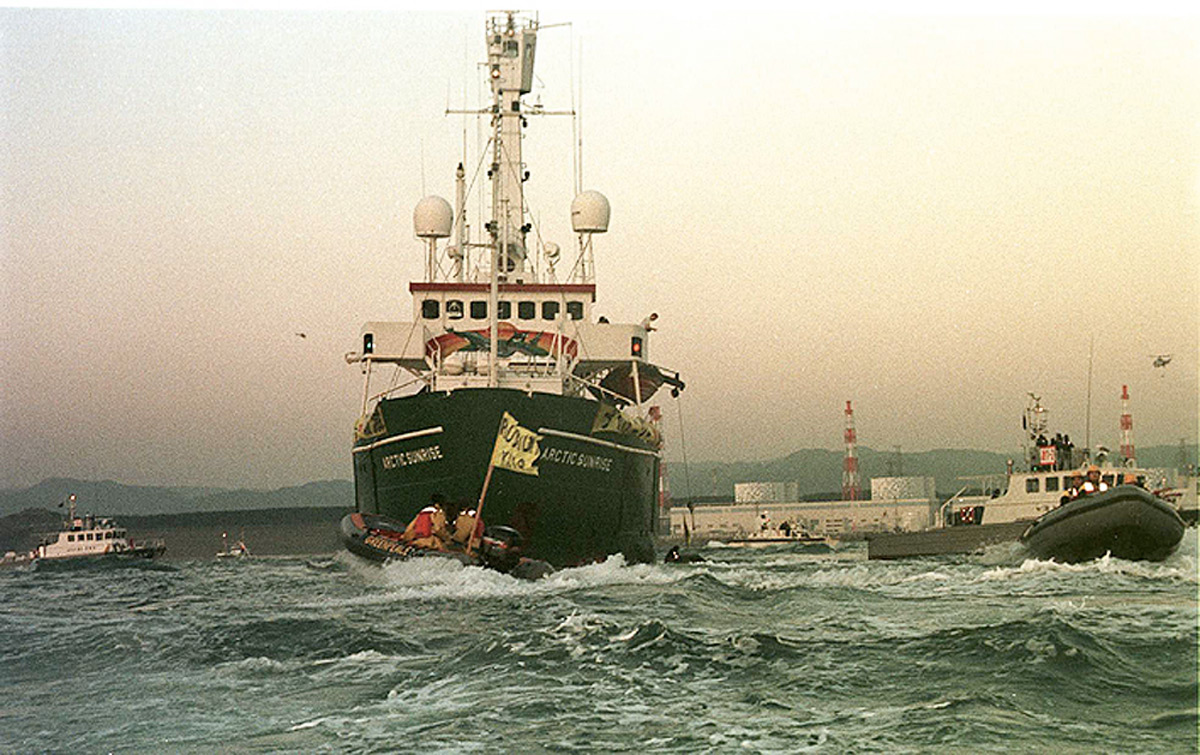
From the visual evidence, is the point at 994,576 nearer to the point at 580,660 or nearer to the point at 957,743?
the point at 580,660

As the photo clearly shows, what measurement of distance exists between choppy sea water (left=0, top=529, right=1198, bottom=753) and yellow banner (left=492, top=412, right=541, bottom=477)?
109 inches

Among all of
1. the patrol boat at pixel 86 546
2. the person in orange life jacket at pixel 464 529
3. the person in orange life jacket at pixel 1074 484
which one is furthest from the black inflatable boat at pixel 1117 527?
the patrol boat at pixel 86 546

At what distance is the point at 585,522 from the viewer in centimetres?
2267

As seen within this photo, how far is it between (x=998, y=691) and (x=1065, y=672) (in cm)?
104

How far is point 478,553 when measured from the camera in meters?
19.5

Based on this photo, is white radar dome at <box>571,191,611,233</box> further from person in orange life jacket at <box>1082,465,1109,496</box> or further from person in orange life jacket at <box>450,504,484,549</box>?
person in orange life jacket at <box>450,504,484,549</box>

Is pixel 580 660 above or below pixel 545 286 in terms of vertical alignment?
below

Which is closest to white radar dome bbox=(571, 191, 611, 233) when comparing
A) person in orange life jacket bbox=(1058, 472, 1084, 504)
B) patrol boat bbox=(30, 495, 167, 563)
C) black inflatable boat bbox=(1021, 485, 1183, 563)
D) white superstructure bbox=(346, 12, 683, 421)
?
white superstructure bbox=(346, 12, 683, 421)

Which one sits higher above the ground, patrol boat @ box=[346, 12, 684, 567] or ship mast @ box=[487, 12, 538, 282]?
ship mast @ box=[487, 12, 538, 282]

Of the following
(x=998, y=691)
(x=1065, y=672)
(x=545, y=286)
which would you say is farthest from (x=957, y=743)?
(x=545, y=286)

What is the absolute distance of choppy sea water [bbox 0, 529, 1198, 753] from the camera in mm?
9141

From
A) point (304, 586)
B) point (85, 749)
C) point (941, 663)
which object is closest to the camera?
point (85, 749)

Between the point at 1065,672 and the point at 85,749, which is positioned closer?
the point at 85,749

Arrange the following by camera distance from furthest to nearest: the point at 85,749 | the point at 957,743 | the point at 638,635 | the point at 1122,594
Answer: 1. the point at 1122,594
2. the point at 638,635
3. the point at 85,749
4. the point at 957,743
